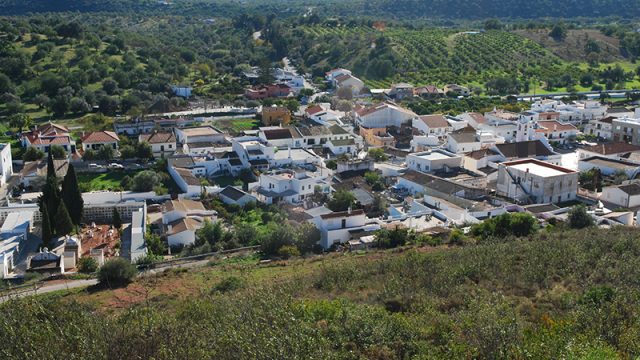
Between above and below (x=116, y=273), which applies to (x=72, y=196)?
above

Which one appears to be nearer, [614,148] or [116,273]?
[116,273]

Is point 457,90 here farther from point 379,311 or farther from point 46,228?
point 379,311

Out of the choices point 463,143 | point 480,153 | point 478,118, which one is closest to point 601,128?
point 478,118

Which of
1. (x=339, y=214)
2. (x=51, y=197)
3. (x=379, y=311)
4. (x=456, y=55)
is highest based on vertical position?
(x=379, y=311)

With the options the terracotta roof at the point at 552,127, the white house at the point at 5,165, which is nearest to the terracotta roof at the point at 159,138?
the white house at the point at 5,165

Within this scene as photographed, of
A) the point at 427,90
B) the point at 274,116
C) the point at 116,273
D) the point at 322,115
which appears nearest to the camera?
the point at 116,273

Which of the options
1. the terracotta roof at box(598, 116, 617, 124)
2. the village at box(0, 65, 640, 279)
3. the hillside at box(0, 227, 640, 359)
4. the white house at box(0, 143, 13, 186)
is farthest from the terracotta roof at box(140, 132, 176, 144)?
the terracotta roof at box(598, 116, 617, 124)

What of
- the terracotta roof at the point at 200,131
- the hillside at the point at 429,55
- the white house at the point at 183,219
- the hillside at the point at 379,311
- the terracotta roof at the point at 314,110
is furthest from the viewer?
the hillside at the point at 429,55

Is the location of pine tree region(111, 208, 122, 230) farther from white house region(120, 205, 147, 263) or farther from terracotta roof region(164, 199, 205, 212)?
terracotta roof region(164, 199, 205, 212)

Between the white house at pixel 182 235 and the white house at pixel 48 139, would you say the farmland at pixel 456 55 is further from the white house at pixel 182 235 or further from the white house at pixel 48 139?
the white house at pixel 182 235
